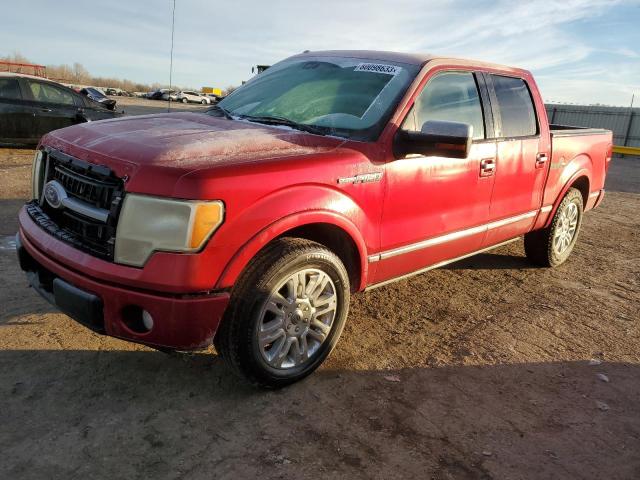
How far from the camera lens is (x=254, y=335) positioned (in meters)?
2.72

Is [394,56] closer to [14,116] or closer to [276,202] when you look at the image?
[276,202]

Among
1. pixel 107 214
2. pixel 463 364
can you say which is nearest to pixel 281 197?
pixel 107 214

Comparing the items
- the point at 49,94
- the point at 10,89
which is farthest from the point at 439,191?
the point at 49,94

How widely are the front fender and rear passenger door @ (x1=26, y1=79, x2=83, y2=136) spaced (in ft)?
30.4

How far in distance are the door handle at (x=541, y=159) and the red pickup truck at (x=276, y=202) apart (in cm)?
28

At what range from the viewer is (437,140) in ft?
10.2


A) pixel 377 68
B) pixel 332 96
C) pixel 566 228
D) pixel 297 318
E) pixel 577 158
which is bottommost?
pixel 297 318

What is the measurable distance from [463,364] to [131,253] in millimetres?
2172

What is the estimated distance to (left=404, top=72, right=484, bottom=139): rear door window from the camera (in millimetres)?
3543

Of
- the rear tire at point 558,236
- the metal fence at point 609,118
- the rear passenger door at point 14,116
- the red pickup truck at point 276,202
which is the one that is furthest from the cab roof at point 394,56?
the metal fence at point 609,118

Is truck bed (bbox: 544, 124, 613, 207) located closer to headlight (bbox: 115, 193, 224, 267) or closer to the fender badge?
the fender badge

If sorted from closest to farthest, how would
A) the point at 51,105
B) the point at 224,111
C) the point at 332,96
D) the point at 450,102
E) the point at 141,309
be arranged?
1. the point at 141,309
2. the point at 332,96
3. the point at 450,102
4. the point at 224,111
5. the point at 51,105

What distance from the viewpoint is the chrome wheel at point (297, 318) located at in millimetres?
2824

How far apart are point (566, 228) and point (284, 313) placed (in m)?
3.92
